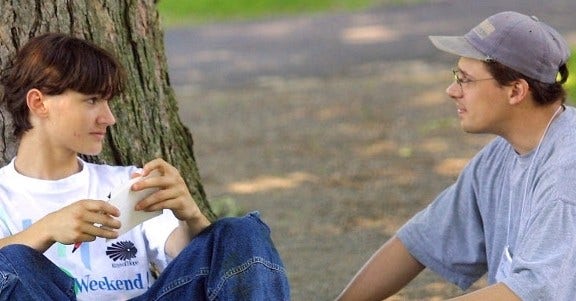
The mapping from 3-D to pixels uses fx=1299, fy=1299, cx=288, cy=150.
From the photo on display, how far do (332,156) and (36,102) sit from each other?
4429 millimetres

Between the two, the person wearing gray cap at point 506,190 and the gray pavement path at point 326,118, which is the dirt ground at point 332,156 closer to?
the gray pavement path at point 326,118

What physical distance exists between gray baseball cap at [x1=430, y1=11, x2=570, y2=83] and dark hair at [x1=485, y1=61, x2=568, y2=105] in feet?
0.04

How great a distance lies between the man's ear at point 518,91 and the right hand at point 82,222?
3.80ft

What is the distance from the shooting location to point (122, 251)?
3.75 meters

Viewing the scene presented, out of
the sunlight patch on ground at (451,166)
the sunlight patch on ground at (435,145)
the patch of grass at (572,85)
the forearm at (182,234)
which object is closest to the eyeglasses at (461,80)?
the forearm at (182,234)

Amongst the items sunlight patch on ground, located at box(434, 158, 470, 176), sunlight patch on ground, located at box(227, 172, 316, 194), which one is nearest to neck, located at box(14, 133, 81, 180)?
sunlight patch on ground, located at box(227, 172, 316, 194)

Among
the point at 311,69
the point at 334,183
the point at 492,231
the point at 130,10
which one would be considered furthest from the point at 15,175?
the point at 311,69

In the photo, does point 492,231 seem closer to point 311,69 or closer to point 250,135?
point 250,135

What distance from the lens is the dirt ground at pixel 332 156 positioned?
19.8ft

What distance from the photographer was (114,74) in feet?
12.0

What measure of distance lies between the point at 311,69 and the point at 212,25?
424 cm

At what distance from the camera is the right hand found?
3373 mm

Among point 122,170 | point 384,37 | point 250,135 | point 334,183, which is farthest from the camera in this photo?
point 384,37

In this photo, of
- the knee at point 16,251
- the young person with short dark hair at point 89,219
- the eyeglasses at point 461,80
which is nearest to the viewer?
the knee at point 16,251
